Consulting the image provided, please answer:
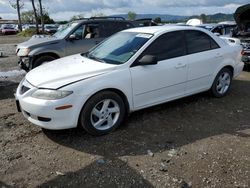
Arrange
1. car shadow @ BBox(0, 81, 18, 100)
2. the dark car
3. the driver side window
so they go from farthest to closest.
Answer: the dark car, the driver side window, car shadow @ BBox(0, 81, 18, 100)

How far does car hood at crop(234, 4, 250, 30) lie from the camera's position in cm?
949

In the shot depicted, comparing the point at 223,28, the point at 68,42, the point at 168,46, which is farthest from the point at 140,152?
the point at 223,28

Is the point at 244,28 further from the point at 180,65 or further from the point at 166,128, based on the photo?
the point at 166,128

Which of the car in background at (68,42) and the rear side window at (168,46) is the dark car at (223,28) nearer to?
the car in background at (68,42)

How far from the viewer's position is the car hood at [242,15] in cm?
949

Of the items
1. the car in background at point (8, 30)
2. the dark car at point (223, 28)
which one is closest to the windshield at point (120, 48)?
the dark car at point (223, 28)

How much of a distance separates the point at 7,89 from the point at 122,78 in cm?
405

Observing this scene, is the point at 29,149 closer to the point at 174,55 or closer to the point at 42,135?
the point at 42,135

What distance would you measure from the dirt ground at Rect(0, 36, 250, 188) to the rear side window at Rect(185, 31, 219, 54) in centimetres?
119

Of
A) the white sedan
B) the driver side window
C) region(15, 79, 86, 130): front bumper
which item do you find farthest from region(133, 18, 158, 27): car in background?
region(15, 79, 86, 130): front bumper

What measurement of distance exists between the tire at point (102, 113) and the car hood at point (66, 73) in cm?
37

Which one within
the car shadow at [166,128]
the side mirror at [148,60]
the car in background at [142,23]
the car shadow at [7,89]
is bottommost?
Answer: the car shadow at [166,128]

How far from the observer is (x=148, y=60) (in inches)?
185

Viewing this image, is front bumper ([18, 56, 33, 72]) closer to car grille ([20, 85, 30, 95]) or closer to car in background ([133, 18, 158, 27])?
car in background ([133, 18, 158, 27])
